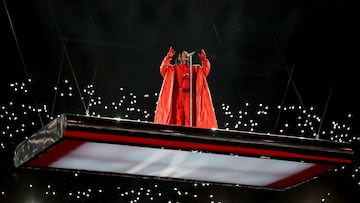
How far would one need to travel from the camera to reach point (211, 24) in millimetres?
8680

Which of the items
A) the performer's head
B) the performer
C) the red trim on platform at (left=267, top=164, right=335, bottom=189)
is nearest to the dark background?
the performer's head

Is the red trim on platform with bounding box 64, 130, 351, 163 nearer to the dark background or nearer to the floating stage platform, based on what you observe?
the floating stage platform

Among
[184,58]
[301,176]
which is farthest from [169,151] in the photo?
[301,176]

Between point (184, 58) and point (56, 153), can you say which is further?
point (184, 58)

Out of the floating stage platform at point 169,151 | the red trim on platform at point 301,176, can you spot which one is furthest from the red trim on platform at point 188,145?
the red trim on platform at point 301,176

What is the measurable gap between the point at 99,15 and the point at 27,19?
2.68 feet

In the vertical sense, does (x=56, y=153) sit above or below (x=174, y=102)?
below

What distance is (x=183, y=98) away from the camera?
22.3 ft

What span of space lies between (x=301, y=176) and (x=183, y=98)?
122 cm

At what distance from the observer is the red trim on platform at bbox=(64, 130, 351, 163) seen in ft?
18.4

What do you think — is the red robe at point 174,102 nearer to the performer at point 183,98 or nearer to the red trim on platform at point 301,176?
the performer at point 183,98

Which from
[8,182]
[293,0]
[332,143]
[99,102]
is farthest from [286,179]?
[8,182]

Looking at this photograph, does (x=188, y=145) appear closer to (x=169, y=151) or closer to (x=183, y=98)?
(x=169, y=151)

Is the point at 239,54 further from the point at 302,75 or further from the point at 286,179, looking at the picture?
the point at 286,179
